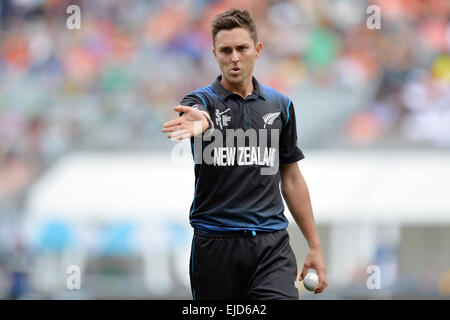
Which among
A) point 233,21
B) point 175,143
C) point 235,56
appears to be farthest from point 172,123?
point 175,143

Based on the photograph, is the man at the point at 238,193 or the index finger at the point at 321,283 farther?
the index finger at the point at 321,283

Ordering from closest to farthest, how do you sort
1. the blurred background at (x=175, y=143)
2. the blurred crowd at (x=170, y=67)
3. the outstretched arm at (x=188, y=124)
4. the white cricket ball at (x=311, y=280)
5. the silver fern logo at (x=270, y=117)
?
the outstretched arm at (x=188, y=124) < the silver fern logo at (x=270, y=117) < the white cricket ball at (x=311, y=280) < the blurred background at (x=175, y=143) < the blurred crowd at (x=170, y=67)

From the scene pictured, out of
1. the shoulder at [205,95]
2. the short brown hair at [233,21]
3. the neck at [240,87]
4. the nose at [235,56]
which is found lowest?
the shoulder at [205,95]

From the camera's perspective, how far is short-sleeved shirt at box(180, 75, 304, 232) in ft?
13.9

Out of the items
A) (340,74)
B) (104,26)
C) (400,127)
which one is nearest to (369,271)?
(400,127)

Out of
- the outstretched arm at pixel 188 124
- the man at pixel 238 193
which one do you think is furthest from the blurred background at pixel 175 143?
the outstretched arm at pixel 188 124

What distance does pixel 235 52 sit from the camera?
427cm

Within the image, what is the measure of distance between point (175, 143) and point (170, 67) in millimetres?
2105

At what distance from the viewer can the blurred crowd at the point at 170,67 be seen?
13.0 meters

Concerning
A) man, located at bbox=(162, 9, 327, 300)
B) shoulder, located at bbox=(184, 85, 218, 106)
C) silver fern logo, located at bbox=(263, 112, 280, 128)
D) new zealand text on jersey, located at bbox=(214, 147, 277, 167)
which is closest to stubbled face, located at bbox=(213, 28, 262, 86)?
man, located at bbox=(162, 9, 327, 300)

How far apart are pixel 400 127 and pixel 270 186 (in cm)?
895

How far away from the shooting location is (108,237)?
1200 centimetres

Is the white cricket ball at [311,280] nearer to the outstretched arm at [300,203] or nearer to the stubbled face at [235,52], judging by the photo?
the outstretched arm at [300,203]

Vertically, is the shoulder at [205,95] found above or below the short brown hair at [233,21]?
below
